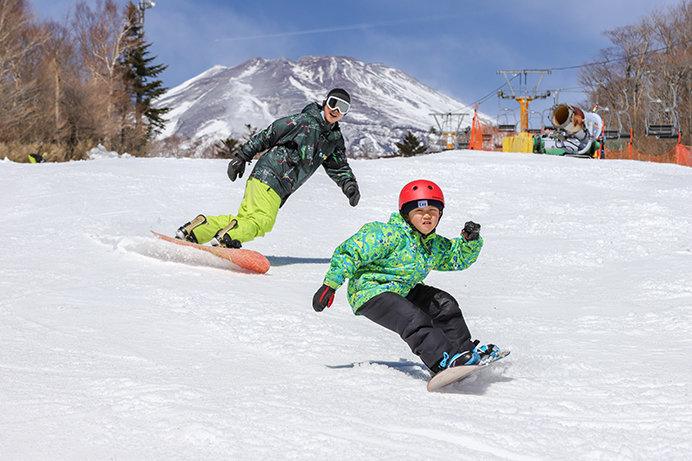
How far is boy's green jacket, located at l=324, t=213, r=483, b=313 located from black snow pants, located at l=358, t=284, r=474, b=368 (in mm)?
55

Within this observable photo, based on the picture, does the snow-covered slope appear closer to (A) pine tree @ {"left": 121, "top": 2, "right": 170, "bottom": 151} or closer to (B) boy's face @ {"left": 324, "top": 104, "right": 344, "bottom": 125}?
(B) boy's face @ {"left": 324, "top": 104, "right": 344, "bottom": 125}

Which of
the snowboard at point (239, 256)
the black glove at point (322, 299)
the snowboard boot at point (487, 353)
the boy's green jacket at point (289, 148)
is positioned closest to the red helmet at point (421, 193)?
the black glove at point (322, 299)

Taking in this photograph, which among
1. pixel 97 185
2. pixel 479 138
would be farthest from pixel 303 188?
pixel 479 138

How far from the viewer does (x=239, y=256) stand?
5.56 m

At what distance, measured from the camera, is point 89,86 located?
2411 cm

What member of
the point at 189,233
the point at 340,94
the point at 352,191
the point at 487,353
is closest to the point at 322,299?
the point at 487,353

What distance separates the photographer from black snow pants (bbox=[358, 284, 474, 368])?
295 centimetres

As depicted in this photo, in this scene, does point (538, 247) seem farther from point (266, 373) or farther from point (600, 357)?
point (266, 373)

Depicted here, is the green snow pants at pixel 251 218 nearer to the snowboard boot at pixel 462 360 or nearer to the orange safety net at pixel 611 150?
the snowboard boot at pixel 462 360

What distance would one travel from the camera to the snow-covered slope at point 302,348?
2129 millimetres

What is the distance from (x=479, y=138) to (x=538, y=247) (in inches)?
706

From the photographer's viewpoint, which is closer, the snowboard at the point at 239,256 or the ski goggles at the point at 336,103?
the snowboard at the point at 239,256

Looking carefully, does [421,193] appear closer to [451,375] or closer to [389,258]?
[389,258]

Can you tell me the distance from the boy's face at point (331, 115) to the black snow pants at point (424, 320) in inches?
115
